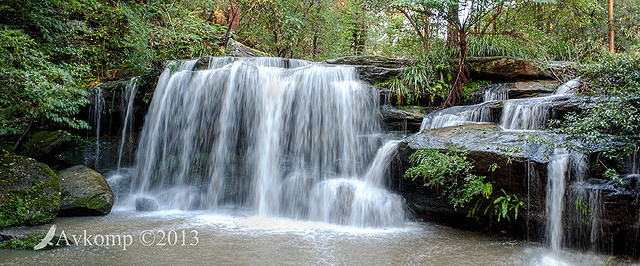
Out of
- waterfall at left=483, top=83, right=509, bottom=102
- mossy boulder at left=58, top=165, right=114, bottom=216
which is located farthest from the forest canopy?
mossy boulder at left=58, top=165, right=114, bottom=216

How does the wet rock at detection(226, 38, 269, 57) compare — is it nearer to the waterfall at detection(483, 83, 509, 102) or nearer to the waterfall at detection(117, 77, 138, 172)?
the waterfall at detection(117, 77, 138, 172)

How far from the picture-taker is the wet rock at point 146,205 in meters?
6.86

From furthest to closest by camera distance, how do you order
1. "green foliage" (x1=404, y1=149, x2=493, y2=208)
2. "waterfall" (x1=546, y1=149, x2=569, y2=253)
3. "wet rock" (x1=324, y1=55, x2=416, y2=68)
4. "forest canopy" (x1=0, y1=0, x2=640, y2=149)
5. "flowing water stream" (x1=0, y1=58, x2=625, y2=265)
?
"wet rock" (x1=324, y1=55, x2=416, y2=68) < "forest canopy" (x1=0, y1=0, x2=640, y2=149) < "green foliage" (x1=404, y1=149, x2=493, y2=208) < "waterfall" (x1=546, y1=149, x2=569, y2=253) < "flowing water stream" (x1=0, y1=58, x2=625, y2=265)

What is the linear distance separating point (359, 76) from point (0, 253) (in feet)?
24.8

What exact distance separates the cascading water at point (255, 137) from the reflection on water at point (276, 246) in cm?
145

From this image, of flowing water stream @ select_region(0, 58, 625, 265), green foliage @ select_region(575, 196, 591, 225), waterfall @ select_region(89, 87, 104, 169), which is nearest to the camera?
flowing water stream @ select_region(0, 58, 625, 265)

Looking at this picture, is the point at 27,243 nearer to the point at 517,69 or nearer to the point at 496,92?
the point at 496,92

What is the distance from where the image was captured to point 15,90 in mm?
5848

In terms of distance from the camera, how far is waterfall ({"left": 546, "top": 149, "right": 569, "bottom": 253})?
181 inches

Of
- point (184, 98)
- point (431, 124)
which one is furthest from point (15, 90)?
point (431, 124)

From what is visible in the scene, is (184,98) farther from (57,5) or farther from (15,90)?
(57,5)

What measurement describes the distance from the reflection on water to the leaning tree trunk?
393 cm

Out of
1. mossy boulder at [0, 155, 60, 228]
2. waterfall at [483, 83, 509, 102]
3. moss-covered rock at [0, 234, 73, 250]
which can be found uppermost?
waterfall at [483, 83, 509, 102]

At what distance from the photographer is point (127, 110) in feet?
30.1
